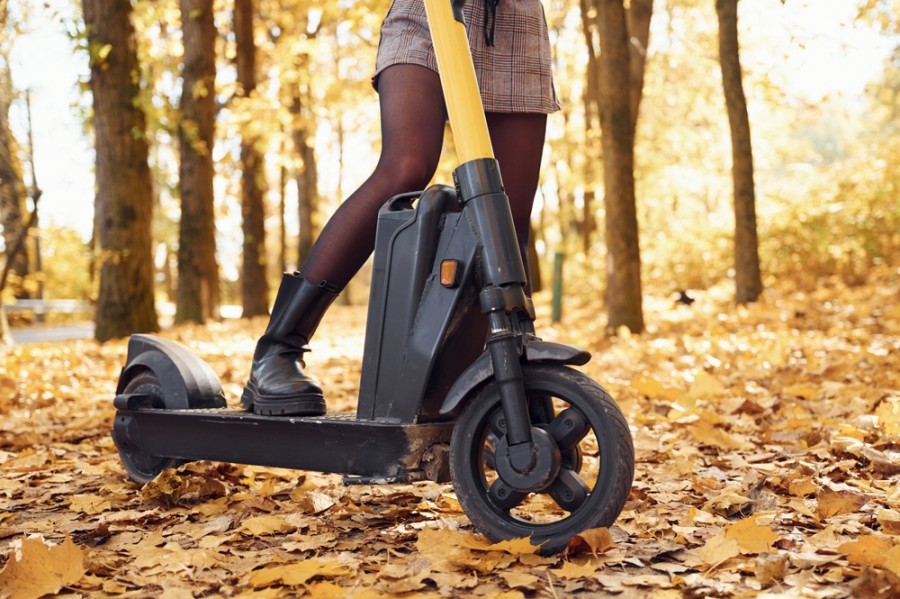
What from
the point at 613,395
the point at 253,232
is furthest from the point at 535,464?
the point at 253,232

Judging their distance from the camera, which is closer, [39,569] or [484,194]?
[39,569]

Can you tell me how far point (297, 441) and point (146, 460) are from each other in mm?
827

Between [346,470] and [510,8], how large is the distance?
1339mm

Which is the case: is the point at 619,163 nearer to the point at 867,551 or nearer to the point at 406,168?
the point at 406,168

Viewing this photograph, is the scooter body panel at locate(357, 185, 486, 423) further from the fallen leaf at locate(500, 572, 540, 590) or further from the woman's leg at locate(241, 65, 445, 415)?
the fallen leaf at locate(500, 572, 540, 590)

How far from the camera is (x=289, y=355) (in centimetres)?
246

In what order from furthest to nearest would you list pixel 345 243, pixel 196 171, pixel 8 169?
pixel 8 169
pixel 196 171
pixel 345 243

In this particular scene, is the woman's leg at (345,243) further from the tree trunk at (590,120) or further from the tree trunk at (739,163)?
the tree trunk at (739,163)

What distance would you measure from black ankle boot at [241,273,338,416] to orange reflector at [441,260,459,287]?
17.1 inches

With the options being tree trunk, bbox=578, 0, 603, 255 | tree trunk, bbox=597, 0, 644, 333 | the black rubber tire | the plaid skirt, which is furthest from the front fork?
tree trunk, bbox=578, 0, 603, 255

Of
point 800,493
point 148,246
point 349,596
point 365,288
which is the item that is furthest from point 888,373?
point 365,288

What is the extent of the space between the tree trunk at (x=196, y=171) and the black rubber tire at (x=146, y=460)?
951 centimetres

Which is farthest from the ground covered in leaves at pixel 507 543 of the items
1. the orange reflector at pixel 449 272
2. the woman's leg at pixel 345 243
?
the orange reflector at pixel 449 272

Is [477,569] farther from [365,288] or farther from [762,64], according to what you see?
[365,288]
